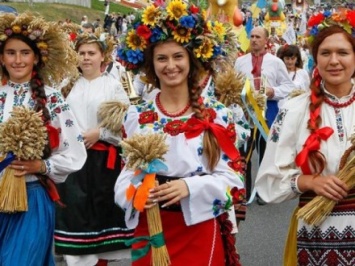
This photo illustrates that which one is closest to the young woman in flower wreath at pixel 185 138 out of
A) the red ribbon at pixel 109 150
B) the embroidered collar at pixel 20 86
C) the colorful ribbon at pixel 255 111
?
the embroidered collar at pixel 20 86

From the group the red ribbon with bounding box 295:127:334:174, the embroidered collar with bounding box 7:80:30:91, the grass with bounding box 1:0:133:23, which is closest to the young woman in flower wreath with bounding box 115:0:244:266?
the red ribbon with bounding box 295:127:334:174

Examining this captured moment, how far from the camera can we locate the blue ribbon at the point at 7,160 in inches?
176

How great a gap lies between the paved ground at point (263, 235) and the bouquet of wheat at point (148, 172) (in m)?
2.80

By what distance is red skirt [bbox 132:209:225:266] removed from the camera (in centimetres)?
398

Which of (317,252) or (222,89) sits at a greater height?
(222,89)

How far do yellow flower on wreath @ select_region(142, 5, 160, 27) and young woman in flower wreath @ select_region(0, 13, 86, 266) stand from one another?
824 millimetres

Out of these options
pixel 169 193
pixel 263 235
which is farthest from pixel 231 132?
pixel 263 235

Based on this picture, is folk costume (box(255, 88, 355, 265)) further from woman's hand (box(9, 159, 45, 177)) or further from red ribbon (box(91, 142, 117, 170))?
red ribbon (box(91, 142, 117, 170))

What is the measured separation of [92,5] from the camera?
50.0 m

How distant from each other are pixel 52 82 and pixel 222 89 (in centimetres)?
177

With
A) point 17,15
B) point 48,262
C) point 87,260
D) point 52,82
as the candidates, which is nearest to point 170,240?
point 48,262

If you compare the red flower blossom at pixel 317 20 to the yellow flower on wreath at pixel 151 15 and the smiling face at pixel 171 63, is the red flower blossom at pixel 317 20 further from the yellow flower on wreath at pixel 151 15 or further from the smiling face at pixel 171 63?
the yellow flower on wreath at pixel 151 15

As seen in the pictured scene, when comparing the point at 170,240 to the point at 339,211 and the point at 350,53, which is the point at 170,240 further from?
the point at 350,53

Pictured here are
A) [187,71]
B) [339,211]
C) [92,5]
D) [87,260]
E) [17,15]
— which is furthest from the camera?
[92,5]
